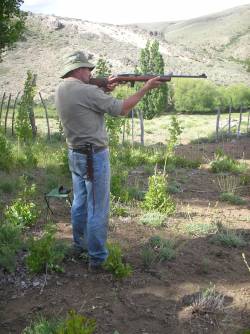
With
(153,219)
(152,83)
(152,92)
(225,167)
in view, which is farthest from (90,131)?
(152,92)

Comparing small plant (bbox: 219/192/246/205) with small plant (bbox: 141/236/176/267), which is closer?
small plant (bbox: 141/236/176/267)

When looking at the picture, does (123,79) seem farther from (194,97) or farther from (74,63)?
(194,97)

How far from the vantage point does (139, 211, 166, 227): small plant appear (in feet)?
19.9

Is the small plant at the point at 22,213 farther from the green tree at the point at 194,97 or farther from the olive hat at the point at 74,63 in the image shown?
the green tree at the point at 194,97

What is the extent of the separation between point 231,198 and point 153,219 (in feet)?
7.34

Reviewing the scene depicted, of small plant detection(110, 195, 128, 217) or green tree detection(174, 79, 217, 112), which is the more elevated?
small plant detection(110, 195, 128, 217)

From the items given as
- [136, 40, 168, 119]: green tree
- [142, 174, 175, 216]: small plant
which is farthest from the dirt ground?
[136, 40, 168, 119]: green tree

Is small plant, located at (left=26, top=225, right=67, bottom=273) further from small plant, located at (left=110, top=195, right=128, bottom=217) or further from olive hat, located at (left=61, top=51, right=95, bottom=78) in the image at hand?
small plant, located at (left=110, top=195, right=128, bottom=217)

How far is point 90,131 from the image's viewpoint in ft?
14.0

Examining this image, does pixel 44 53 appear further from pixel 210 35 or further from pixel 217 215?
pixel 210 35

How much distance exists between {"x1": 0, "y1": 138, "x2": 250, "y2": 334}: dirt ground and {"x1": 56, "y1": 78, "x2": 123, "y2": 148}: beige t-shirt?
1381 millimetres

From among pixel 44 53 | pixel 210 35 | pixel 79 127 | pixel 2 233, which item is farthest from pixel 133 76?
pixel 210 35

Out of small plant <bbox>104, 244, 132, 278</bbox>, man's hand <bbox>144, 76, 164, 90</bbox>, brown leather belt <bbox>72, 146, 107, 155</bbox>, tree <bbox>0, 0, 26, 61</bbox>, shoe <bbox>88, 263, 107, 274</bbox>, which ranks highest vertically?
tree <bbox>0, 0, 26, 61</bbox>

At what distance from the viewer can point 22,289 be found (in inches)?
166
